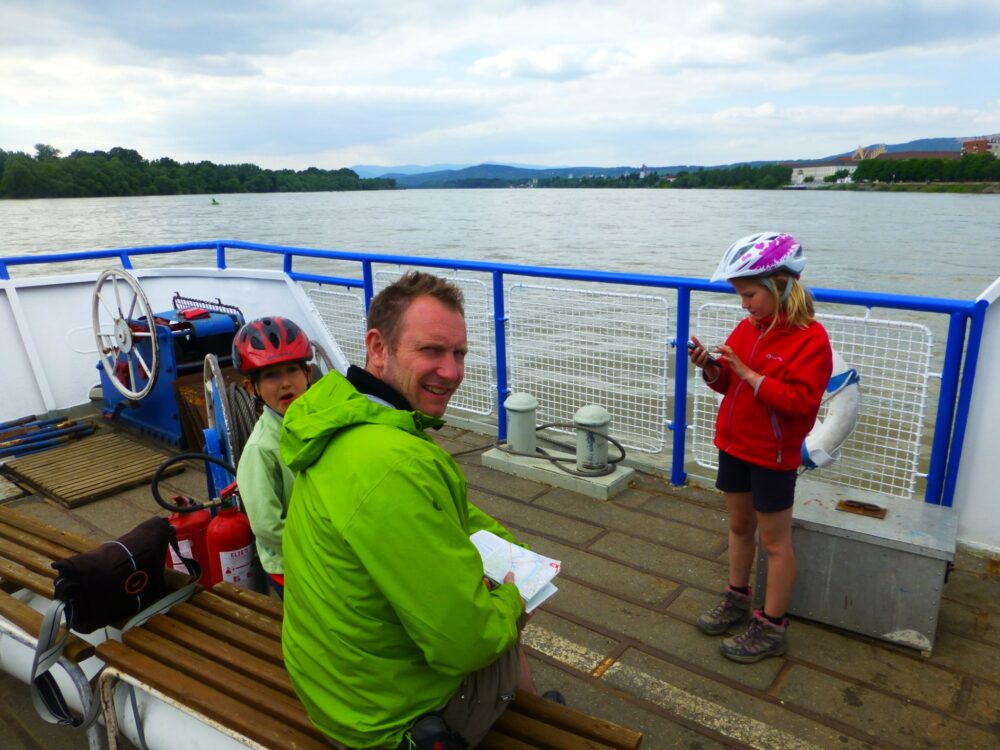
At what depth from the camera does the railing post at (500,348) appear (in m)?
5.02

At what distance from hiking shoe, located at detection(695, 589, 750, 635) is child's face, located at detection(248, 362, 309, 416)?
191 cm

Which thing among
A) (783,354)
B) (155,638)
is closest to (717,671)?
(783,354)

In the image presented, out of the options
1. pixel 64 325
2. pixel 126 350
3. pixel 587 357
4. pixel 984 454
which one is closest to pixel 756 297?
pixel 984 454

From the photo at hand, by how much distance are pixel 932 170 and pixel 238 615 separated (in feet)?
207

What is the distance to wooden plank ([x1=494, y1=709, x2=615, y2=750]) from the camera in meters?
1.79

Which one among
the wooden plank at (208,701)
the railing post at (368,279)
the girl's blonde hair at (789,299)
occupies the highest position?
the girl's blonde hair at (789,299)

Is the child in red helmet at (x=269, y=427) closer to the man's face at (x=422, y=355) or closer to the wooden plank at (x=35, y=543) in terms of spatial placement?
the wooden plank at (x=35, y=543)

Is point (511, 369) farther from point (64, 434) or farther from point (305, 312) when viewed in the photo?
point (64, 434)

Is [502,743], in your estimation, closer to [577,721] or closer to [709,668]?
[577,721]

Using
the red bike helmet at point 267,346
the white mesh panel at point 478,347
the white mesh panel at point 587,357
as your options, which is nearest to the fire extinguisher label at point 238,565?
the red bike helmet at point 267,346

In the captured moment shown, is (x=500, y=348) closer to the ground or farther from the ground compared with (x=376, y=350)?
closer to the ground

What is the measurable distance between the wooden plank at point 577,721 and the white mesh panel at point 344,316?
4472 millimetres

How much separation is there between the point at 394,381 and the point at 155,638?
137cm

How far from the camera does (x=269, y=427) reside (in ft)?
8.73
